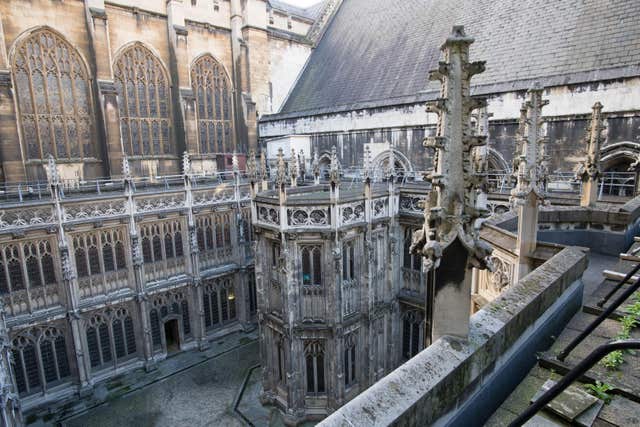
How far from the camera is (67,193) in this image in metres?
16.6

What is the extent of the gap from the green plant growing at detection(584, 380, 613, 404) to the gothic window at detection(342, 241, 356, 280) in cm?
963

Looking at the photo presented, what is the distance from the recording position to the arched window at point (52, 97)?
17391mm

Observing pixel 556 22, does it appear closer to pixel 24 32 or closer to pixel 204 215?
pixel 204 215

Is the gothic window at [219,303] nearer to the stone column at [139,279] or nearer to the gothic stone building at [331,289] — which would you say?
the stone column at [139,279]

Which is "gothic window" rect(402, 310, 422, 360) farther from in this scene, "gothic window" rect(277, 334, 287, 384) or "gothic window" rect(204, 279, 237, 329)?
"gothic window" rect(204, 279, 237, 329)

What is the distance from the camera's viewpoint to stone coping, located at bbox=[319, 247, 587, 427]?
2.51 meters

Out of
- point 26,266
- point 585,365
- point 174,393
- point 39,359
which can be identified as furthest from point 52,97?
point 585,365

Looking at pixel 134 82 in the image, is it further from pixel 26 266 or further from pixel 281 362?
pixel 281 362

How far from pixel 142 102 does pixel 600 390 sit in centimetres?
2335

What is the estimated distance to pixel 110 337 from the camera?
16406mm

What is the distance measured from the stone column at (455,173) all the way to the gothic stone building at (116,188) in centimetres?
1295

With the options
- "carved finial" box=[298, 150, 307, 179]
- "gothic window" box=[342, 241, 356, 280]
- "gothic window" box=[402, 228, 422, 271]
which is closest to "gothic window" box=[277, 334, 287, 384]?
"gothic window" box=[342, 241, 356, 280]

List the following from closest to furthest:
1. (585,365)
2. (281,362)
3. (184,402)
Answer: (585,365) → (281,362) → (184,402)

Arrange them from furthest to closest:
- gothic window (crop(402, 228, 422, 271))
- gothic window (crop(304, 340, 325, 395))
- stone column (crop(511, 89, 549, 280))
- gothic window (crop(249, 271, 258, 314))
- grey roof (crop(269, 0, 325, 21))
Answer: grey roof (crop(269, 0, 325, 21)) < gothic window (crop(249, 271, 258, 314)) < gothic window (crop(402, 228, 422, 271)) < gothic window (crop(304, 340, 325, 395)) < stone column (crop(511, 89, 549, 280))
